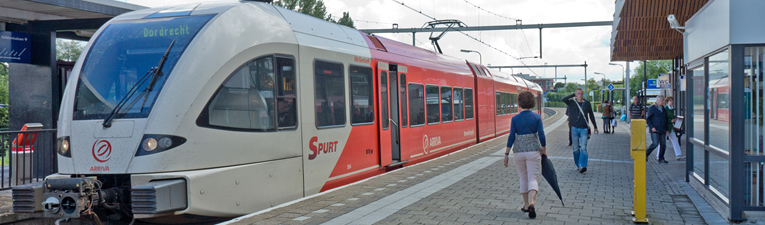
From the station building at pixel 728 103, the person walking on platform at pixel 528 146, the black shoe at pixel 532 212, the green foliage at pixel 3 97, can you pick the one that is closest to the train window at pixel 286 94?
the person walking on platform at pixel 528 146

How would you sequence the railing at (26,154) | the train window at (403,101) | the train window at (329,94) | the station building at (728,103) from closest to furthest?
the station building at (728,103), the train window at (329,94), the railing at (26,154), the train window at (403,101)

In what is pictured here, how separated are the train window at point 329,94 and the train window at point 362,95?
349 millimetres

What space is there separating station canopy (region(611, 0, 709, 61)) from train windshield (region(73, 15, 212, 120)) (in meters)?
8.97

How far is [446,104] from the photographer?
559 inches

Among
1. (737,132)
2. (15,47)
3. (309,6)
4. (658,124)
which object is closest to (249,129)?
(737,132)

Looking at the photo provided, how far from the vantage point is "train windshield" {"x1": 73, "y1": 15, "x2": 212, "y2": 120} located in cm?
618

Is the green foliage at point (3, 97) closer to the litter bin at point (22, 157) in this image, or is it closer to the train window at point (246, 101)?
the litter bin at point (22, 157)

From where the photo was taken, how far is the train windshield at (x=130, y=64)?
20.3 ft

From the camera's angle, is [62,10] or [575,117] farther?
[575,117]

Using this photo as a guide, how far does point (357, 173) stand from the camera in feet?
30.4

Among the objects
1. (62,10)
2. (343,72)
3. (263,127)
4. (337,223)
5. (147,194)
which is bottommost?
(337,223)

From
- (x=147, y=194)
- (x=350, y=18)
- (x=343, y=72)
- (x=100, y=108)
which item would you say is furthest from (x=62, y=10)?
(x=350, y=18)

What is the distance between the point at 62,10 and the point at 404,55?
19.8 feet

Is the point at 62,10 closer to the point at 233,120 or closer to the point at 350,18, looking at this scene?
the point at 233,120
